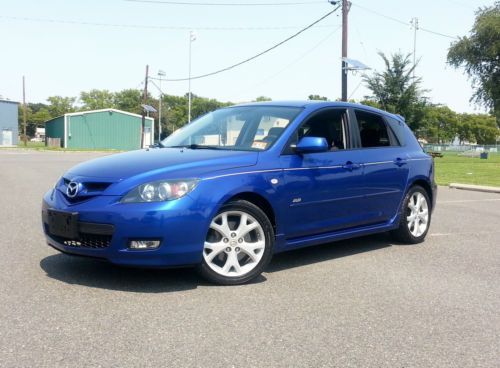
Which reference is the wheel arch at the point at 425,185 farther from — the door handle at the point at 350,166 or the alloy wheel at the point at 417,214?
the door handle at the point at 350,166

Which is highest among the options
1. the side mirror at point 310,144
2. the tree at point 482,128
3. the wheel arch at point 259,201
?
the tree at point 482,128

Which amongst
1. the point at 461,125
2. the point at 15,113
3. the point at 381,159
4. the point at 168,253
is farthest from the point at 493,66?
the point at 461,125

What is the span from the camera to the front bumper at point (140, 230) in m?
4.16

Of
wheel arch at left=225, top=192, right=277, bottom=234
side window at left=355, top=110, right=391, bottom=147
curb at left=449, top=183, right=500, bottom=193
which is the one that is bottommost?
curb at left=449, top=183, right=500, bottom=193

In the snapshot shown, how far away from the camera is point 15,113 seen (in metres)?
73.8

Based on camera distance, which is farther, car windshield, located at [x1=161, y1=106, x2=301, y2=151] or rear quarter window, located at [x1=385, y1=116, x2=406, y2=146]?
rear quarter window, located at [x1=385, y1=116, x2=406, y2=146]

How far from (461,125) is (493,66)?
87364 mm

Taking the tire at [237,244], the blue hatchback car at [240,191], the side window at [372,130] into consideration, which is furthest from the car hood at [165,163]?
the side window at [372,130]

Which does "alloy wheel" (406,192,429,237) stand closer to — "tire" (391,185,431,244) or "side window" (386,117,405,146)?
"tire" (391,185,431,244)

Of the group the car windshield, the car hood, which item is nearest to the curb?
the car windshield

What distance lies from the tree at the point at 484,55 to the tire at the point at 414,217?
129ft

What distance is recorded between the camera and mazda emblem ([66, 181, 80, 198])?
443 cm

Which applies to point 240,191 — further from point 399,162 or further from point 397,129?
point 397,129

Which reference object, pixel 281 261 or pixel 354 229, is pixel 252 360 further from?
pixel 354 229
